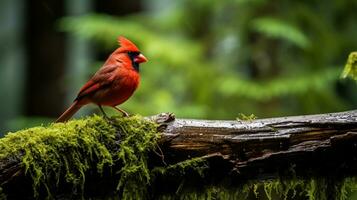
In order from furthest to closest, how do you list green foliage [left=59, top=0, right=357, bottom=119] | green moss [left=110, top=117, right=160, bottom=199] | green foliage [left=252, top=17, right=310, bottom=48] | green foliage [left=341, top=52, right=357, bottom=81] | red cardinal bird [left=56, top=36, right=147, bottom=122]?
green foliage [left=59, top=0, right=357, bottom=119]
green foliage [left=252, top=17, right=310, bottom=48]
red cardinal bird [left=56, top=36, right=147, bottom=122]
green foliage [left=341, top=52, right=357, bottom=81]
green moss [left=110, top=117, right=160, bottom=199]

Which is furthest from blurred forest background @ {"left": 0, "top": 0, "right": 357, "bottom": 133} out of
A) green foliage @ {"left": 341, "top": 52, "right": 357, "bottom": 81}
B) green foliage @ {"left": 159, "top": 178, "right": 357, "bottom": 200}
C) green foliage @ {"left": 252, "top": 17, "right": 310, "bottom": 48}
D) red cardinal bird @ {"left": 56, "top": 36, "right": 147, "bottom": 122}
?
green foliage @ {"left": 159, "top": 178, "right": 357, "bottom": 200}

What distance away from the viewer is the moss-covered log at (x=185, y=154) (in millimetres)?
3275

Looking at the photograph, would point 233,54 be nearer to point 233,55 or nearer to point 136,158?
point 233,55

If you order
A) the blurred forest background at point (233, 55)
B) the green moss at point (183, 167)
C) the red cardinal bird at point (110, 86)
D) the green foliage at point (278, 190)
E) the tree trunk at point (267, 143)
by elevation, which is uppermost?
Answer: the blurred forest background at point (233, 55)

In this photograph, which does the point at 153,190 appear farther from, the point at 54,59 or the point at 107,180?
the point at 54,59

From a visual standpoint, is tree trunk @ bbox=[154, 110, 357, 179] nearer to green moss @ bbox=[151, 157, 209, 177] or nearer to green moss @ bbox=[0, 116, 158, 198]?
green moss @ bbox=[151, 157, 209, 177]

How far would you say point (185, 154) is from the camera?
11.0 feet

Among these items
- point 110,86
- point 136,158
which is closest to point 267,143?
point 136,158

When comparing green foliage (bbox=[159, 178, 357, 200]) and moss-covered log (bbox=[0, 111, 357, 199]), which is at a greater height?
moss-covered log (bbox=[0, 111, 357, 199])

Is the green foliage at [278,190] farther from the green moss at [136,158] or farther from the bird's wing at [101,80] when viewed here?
the bird's wing at [101,80]

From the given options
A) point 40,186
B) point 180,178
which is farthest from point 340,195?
point 40,186

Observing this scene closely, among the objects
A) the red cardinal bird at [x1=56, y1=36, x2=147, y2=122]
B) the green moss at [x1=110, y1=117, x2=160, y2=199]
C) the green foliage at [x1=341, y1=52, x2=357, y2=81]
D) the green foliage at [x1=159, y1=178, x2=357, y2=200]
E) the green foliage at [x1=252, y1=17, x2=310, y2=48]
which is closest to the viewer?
the green moss at [x1=110, y1=117, x2=160, y2=199]

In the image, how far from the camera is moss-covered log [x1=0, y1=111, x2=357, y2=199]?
3.28 m

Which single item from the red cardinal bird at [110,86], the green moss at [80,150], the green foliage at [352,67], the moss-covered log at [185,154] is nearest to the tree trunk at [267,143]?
the moss-covered log at [185,154]
